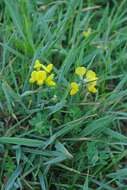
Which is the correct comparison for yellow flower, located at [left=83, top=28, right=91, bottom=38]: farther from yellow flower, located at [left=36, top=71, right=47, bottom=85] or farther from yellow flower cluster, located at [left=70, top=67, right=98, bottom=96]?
yellow flower, located at [left=36, top=71, right=47, bottom=85]

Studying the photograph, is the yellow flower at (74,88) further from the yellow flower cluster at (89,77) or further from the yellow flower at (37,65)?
the yellow flower at (37,65)

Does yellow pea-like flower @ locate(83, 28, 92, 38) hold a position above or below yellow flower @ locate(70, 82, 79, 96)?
above

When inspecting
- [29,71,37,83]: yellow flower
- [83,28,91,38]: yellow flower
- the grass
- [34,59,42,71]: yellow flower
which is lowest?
the grass

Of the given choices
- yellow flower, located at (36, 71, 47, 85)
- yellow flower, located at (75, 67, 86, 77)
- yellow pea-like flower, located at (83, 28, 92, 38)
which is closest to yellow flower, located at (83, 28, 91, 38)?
yellow pea-like flower, located at (83, 28, 92, 38)

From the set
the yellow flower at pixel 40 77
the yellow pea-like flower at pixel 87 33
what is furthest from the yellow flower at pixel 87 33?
the yellow flower at pixel 40 77

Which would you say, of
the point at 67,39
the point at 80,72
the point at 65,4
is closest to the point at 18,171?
the point at 80,72

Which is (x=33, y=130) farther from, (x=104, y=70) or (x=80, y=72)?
(x=104, y=70)

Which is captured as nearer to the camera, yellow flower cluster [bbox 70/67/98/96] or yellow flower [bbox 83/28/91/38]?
yellow flower cluster [bbox 70/67/98/96]

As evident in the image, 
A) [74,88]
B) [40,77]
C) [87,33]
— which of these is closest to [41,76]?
[40,77]

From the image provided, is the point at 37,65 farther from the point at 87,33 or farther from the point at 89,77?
the point at 87,33
